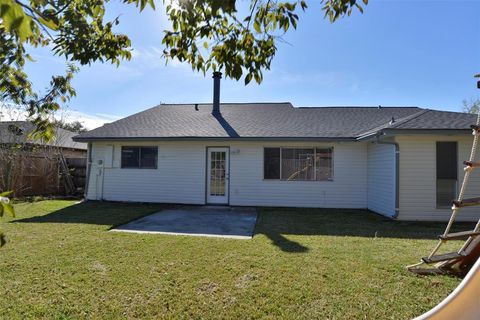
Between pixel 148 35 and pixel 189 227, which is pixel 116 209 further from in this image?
pixel 148 35

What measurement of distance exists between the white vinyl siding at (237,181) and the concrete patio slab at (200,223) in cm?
107

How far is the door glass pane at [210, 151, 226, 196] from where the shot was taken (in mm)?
11562

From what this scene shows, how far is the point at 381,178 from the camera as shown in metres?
9.67

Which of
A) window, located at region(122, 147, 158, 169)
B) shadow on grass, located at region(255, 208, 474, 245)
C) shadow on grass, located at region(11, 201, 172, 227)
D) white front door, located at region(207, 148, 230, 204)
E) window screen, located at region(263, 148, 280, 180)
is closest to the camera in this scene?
shadow on grass, located at region(255, 208, 474, 245)

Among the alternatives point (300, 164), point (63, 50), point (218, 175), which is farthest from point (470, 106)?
point (63, 50)

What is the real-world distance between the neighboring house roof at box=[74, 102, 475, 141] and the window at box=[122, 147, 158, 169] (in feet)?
2.04

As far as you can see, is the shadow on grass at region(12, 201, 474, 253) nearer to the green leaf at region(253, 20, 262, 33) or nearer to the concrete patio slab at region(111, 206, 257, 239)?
the concrete patio slab at region(111, 206, 257, 239)

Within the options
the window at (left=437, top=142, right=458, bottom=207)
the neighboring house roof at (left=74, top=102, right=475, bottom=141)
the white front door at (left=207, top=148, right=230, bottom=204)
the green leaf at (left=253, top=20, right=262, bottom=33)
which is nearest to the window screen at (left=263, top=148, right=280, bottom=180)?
the neighboring house roof at (left=74, top=102, right=475, bottom=141)

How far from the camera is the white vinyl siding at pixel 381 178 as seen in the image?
893cm

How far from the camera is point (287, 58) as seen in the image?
9.86 ft

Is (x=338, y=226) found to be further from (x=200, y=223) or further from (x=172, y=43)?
(x=172, y=43)

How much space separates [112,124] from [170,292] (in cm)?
1140

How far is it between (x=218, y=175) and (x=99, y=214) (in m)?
4.31

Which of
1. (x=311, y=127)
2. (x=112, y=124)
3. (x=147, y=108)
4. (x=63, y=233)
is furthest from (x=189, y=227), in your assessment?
(x=147, y=108)
